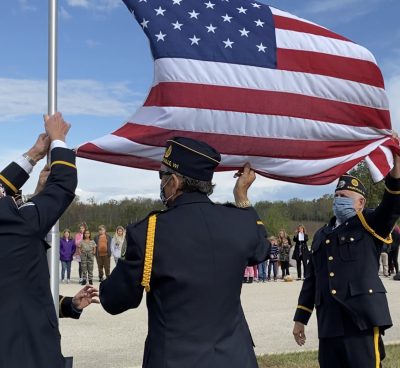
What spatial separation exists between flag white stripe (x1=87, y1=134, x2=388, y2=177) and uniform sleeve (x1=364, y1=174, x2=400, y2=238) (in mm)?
614

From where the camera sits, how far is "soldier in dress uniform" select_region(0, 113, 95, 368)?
2.75m

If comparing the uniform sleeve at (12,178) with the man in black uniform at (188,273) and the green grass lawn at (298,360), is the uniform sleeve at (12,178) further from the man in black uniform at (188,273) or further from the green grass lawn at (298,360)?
the green grass lawn at (298,360)

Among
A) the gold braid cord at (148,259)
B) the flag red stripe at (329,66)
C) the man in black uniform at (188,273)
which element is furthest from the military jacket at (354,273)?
the gold braid cord at (148,259)

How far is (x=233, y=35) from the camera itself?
4707 millimetres

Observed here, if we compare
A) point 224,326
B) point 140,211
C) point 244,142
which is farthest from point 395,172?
point 140,211

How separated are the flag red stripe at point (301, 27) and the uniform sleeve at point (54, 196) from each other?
102 inches

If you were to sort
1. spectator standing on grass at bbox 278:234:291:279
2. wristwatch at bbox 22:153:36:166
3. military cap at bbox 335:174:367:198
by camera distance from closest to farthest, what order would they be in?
wristwatch at bbox 22:153:36:166 < military cap at bbox 335:174:367:198 < spectator standing on grass at bbox 278:234:291:279

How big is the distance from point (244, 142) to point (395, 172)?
43.3 inches

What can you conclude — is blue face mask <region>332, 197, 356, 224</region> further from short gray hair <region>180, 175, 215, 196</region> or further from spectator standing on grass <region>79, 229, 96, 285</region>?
spectator standing on grass <region>79, 229, 96, 285</region>

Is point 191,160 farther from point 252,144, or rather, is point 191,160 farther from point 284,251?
point 284,251

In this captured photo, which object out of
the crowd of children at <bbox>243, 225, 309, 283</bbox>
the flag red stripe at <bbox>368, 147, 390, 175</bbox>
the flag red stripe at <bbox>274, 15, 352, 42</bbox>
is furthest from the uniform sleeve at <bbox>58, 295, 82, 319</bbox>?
the crowd of children at <bbox>243, 225, 309, 283</bbox>

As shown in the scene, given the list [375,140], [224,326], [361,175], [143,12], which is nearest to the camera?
[224,326]

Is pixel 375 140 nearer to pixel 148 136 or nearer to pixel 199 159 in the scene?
pixel 148 136

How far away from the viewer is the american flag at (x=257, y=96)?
4.39 metres
